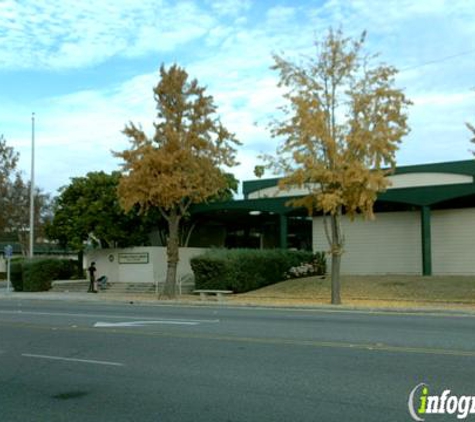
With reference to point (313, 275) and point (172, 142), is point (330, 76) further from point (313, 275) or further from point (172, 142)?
point (313, 275)

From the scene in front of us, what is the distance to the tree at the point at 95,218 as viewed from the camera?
36.7 meters

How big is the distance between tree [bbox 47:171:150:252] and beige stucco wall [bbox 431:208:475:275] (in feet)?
54.1

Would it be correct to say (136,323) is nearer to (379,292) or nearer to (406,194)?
(379,292)

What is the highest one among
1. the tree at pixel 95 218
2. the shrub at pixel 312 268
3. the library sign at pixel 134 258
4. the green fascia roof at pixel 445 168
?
the green fascia roof at pixel 445 168

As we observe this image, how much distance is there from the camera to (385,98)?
74.4 feet

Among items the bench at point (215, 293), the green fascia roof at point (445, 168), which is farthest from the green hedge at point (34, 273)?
the green fascia roof at point (445, 168)

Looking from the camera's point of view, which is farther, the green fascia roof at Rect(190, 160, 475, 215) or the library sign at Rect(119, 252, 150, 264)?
the library sign at Rect(119, 252, 150, 264)

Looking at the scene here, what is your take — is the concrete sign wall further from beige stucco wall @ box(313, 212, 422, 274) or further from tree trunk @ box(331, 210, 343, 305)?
tree trunk @ box(331, 210, 343, 305)

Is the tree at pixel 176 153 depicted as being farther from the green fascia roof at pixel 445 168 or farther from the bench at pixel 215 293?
the green fascia roof at pixel 445 168

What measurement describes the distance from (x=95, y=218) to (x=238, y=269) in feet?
35.6

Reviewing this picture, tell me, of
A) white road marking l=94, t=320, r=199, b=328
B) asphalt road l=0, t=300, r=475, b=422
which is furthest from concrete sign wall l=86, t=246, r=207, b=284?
asphalt road l=0, t=300, r=475, b=422

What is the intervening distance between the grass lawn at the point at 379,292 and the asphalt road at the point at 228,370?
8.75 metres

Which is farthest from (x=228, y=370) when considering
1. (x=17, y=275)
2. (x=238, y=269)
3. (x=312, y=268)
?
(x=17, y=275)

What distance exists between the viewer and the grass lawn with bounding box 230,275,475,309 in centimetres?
2425
